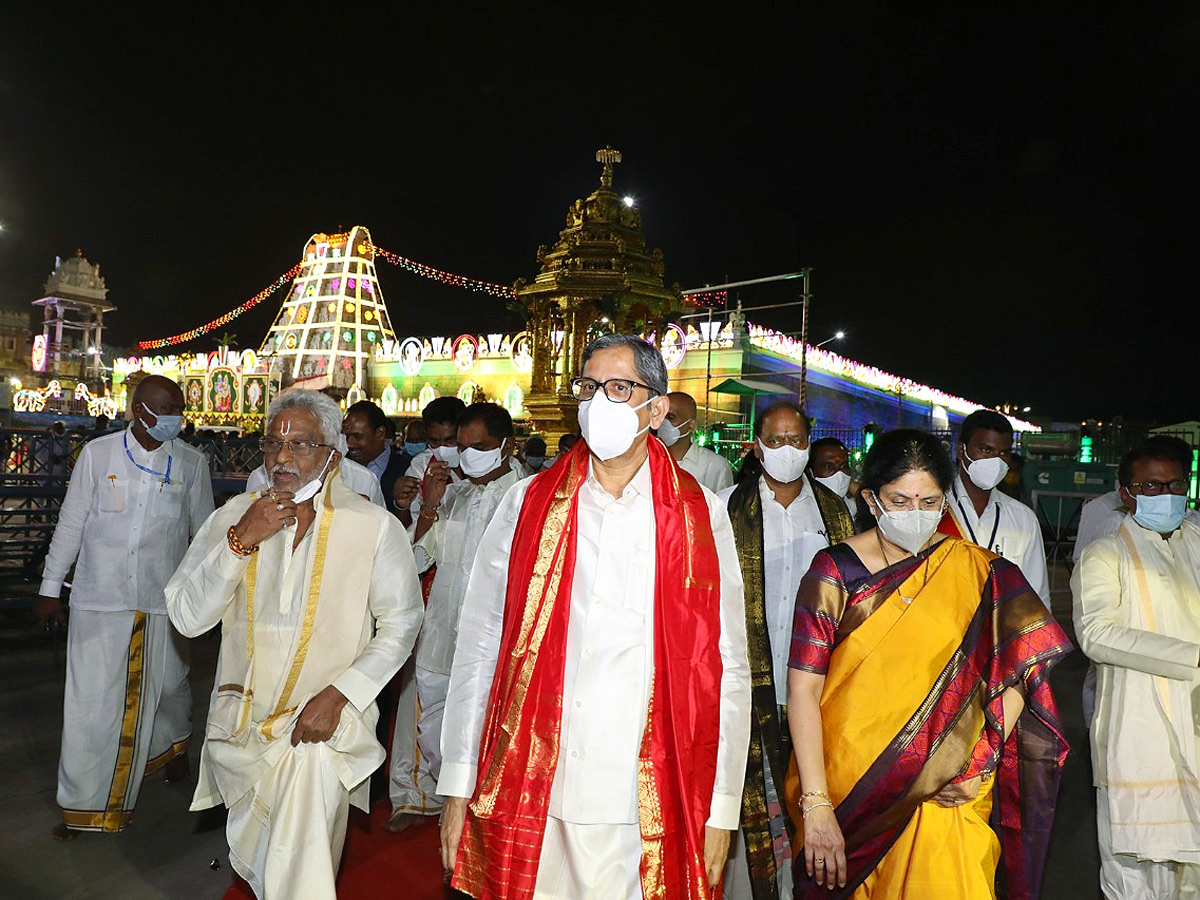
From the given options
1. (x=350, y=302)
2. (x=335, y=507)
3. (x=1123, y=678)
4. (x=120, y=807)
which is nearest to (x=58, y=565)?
(x=120, y=807)

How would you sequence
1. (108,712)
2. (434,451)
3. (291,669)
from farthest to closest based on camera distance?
1. (434,451)
2. (108,712)
3. (291,669)

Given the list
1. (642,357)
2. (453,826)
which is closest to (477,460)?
(642,357)

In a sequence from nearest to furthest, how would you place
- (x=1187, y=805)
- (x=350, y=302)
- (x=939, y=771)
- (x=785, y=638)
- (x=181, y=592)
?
(x=939, y=771)
(x=181, y=592)
(x=1187, y=805)
(x=785, y=638)
(x=350, y=302)

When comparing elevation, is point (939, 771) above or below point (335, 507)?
below

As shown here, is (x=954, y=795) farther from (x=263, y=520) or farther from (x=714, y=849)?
(x=263, y=520)

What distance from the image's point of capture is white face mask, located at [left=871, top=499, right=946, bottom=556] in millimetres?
2381

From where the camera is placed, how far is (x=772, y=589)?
3.57 meters

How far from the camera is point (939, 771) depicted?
89.1 inches

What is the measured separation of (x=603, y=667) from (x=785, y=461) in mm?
1753

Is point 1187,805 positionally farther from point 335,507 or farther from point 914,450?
point 335,507

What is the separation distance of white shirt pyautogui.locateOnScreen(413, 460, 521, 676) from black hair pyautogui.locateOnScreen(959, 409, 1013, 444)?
92.0 inches

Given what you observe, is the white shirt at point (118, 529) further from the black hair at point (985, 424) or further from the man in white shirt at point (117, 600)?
the black hair at point (985, 424)

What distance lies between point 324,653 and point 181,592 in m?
0.53

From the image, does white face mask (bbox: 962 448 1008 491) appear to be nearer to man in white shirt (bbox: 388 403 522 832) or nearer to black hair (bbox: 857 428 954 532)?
black hair (bbox: 857 428 954 532)
